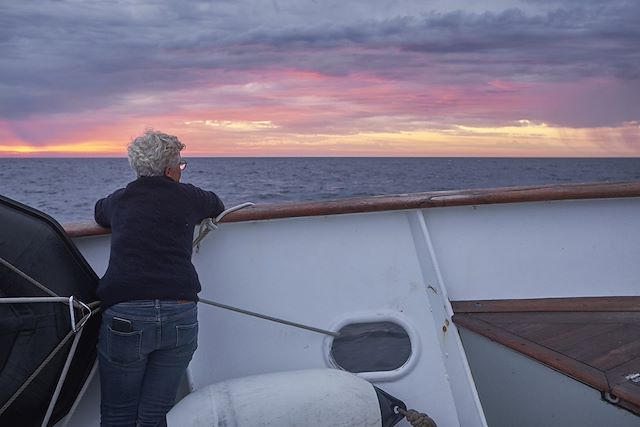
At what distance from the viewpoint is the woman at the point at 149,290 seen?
8.09 ft

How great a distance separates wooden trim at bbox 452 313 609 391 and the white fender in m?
0.57

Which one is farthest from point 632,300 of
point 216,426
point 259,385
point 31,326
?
point 31,326

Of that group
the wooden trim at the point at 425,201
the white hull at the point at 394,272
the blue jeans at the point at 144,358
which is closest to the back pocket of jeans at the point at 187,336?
the blue jeans at the point at 144,358

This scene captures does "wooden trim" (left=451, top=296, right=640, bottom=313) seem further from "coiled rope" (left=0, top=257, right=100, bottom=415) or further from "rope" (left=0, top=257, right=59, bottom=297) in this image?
"rope" (left=0, top=257, right=59, bottom=297)

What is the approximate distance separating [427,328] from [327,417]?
712 mm

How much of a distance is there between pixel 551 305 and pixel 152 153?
1822mm

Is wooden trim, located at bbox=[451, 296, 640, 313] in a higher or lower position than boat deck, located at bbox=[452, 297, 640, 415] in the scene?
higher

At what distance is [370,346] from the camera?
12.0 ft

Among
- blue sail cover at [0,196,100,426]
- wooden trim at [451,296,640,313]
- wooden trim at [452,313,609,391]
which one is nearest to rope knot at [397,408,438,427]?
wooden trim at [452,313,609,391]

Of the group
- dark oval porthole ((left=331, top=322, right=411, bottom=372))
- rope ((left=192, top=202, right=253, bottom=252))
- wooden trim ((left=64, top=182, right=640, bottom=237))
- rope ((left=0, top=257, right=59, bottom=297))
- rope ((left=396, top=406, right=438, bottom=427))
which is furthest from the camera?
dark oval porthole ((left=331, top=322, right=411, bottom=372))

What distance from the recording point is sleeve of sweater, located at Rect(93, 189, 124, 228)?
2.66 meters

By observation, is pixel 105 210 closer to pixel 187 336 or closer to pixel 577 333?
pixel 187 336

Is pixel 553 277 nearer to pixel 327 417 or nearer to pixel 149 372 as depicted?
pixel 327 417

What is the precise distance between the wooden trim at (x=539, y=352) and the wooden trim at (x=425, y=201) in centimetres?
50
